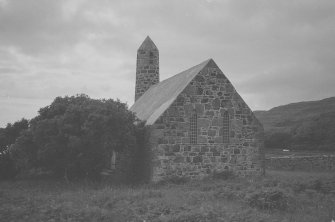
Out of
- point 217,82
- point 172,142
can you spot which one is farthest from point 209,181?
point 217,82

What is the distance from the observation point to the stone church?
19.9m

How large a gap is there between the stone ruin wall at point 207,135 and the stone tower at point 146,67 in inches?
625

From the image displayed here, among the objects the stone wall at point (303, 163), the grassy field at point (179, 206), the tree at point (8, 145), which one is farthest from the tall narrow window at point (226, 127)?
the tree at point (8, 145)

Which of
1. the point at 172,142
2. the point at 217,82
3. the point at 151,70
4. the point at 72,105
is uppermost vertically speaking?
the point at 151,70

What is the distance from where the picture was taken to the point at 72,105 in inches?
788

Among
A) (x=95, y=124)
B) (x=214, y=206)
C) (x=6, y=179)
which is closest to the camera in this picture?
(x=214, y=206)

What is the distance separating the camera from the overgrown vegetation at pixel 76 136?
19016 mm

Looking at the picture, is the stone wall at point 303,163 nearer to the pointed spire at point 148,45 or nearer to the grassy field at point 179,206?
the grassy field at point 179,206

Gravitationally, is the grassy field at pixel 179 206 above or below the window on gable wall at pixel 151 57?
below

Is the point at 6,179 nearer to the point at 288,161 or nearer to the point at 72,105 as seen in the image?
the point at 72,105

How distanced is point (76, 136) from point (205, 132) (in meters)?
7.20

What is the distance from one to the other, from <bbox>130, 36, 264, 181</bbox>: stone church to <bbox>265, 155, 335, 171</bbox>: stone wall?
6.67 m

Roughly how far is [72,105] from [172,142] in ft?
19.3

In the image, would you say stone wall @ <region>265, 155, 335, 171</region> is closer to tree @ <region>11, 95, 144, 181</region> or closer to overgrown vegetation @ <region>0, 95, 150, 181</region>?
overgrown vegetation @ <region>0, 95, 150, 181</region>
